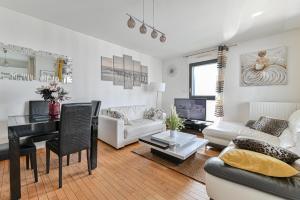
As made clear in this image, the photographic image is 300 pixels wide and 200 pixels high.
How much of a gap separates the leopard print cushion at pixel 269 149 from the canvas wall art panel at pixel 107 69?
131 inches

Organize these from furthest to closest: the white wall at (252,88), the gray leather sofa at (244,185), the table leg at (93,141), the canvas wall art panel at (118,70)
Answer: the canvas wall art panel at (118,70)
the white wall at (252,88)
the table leg at (93,141)
the gray leather sofa at (244,185)

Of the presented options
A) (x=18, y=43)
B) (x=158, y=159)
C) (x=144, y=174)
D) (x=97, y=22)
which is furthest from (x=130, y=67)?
(x=144, y=174)

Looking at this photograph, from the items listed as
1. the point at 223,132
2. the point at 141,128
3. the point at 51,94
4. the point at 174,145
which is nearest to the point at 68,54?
the point at 51,94

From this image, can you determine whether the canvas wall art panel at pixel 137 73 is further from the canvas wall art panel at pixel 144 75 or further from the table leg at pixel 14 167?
the table leg at pixel 14 167

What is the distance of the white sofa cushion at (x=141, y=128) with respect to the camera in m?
3.19

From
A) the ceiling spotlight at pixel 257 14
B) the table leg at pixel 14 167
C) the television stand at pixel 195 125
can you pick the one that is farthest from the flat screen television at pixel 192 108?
the table leg at pixel 14 167

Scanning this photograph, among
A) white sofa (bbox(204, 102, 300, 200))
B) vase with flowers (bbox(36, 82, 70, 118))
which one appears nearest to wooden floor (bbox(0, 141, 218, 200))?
white sofa (bbox(204, 102, 300, 200))

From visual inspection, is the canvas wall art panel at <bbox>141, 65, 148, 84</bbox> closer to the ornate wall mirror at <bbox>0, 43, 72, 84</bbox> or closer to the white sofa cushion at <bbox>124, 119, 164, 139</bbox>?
the white sofa cushion at <bbox>124, 119, 164, 139</bbox>

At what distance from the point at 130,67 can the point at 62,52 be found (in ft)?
6.12

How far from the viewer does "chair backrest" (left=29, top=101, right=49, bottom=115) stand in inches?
103

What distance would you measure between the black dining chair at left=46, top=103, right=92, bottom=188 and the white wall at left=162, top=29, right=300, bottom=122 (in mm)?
3628

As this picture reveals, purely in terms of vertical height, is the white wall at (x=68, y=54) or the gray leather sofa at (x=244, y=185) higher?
the white wall at (x=68, y=54)

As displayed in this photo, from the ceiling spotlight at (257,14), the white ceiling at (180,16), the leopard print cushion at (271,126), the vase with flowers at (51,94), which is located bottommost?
the leopard print cushion at (271,126)

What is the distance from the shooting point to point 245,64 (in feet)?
12.2
